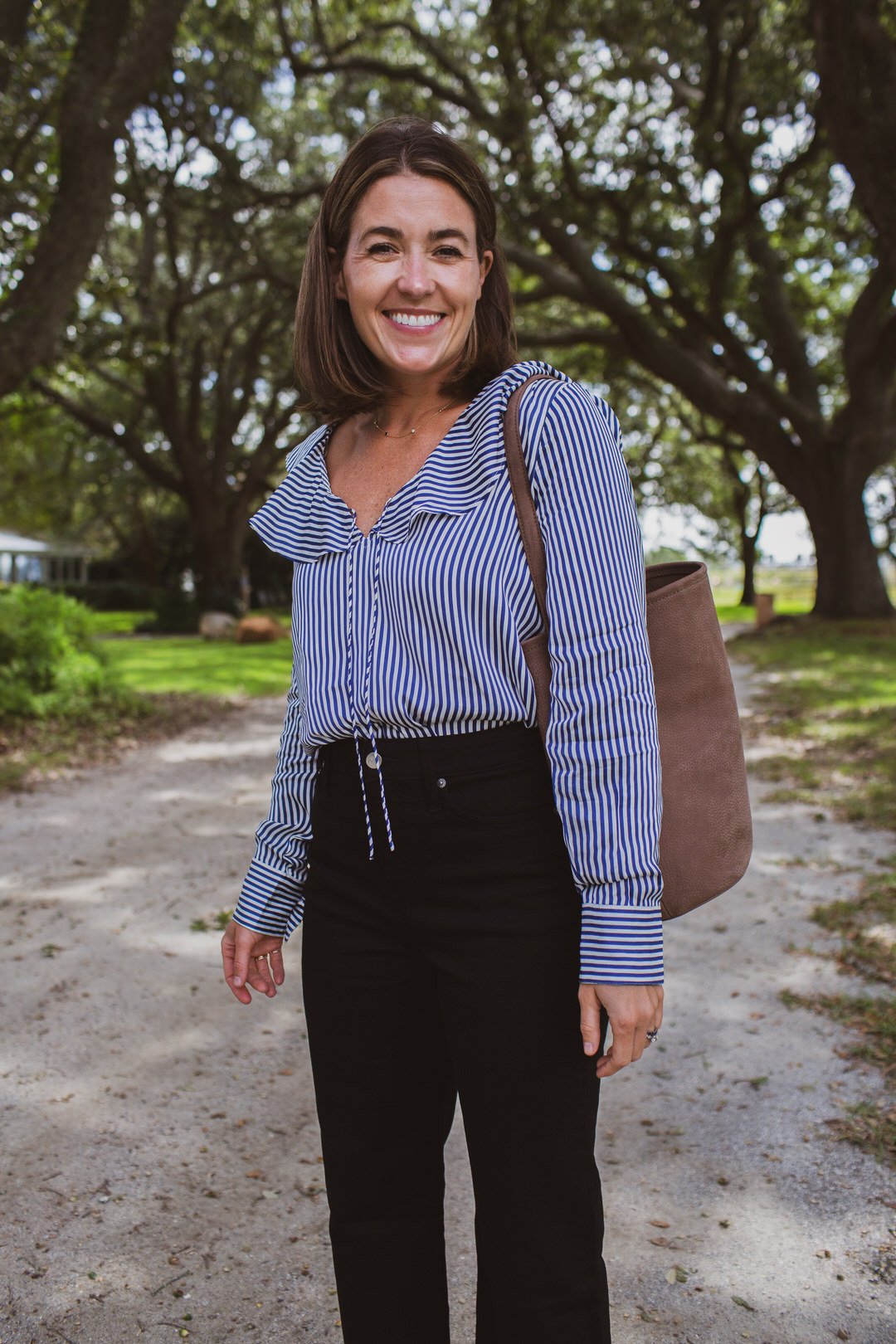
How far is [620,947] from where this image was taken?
154 centimetres

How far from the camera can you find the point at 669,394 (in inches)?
1061

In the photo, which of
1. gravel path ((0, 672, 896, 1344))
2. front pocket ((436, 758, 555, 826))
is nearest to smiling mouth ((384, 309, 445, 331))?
front pocket ((436, 758, 555, 826))

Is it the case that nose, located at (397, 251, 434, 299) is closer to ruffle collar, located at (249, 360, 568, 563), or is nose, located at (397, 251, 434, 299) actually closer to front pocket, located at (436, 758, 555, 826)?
ruffle collar, located at (249, 360, 568, 563)

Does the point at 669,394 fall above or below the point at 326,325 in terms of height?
above

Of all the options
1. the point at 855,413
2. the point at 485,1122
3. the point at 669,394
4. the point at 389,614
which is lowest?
the point at 485,1122

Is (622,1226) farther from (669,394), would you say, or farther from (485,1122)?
(669,394)

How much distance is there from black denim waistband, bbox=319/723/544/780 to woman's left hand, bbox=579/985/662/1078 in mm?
336

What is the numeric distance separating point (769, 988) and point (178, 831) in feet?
12.1

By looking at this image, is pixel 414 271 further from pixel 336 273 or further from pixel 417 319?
pixel 336 273

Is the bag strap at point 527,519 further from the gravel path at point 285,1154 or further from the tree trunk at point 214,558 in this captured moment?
the tree trunk at point 214,558

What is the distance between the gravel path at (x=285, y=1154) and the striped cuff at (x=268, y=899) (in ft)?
2.15

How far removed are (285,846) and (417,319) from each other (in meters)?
0.92

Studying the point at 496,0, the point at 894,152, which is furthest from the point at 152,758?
the point at 496,0

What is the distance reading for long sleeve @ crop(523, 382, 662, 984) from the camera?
5.08ft
